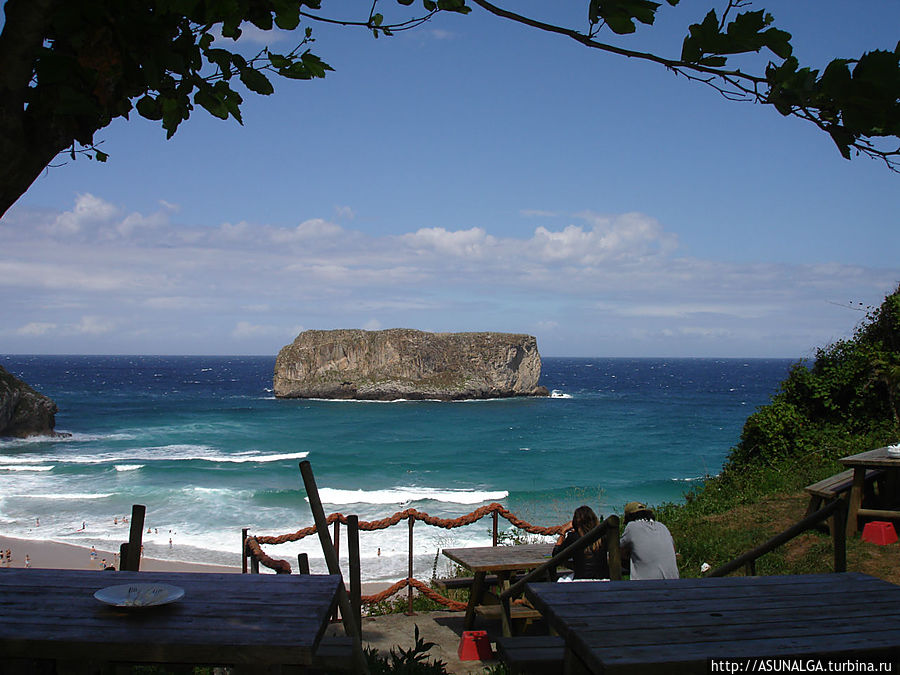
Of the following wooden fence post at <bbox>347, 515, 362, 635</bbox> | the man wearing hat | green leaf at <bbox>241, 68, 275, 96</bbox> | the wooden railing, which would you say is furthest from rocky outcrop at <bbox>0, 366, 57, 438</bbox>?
green leaf at <bbox>241, 68, 275, 96</bbox>

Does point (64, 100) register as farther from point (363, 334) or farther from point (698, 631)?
point (363, 334)

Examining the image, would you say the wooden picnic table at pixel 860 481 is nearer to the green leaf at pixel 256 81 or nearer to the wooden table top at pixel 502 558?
→ the wooden table top at pixel 502 558

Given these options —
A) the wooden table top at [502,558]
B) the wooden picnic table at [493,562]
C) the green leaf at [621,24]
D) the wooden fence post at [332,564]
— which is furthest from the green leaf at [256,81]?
the wooden picnic table at [493,562]

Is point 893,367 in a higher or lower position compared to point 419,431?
higher

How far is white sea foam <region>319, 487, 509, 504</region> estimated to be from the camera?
1088 inches

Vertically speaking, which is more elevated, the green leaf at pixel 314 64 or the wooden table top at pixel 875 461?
the green leaf at pixel 314 64

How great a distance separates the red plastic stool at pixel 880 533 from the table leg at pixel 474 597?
487 cm

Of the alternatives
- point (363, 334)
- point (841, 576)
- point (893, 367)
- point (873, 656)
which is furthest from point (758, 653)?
point (363, 334)

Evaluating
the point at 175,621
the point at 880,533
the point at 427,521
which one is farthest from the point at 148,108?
the point at 880,533

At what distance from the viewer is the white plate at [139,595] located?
10.4ft

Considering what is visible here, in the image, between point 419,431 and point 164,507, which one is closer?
point 164,507

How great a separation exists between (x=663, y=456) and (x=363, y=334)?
4571cm

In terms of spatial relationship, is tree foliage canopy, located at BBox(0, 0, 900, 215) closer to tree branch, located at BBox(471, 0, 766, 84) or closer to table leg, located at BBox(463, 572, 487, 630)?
tree branch, located at BBox(471, 0, 766, 84)

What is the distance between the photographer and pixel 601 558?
671cm
